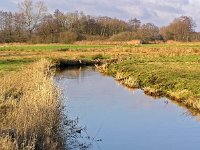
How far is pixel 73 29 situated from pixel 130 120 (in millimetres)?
81360

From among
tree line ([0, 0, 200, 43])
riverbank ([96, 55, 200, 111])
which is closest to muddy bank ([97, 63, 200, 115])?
riverbank ([96, 55, 200, 111])

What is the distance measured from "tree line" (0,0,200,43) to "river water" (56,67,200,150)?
62.5m

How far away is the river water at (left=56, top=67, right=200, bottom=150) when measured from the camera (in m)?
13.8

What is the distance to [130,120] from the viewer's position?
17203mm

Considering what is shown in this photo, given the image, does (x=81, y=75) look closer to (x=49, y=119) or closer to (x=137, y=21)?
(x=49, y=119)

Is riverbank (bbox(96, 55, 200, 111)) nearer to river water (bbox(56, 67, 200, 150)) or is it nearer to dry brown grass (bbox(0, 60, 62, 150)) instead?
river water (bbox(56, 67, 200, 150))

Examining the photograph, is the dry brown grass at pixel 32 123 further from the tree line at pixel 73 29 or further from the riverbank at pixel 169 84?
the tree line at pixel 73 29

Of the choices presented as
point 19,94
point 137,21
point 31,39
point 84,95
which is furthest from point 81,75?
point 137,21

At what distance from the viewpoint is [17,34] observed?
9056 centimetres

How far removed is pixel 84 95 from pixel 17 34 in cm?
6961

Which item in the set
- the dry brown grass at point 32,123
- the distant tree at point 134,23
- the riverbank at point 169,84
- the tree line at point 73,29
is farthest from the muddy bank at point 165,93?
the distant tree at point 134,23

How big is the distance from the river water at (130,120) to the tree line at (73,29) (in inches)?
2461

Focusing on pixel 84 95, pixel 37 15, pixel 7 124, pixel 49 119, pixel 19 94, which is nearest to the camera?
pixel 7 124

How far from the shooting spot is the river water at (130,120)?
13750 millimetres
